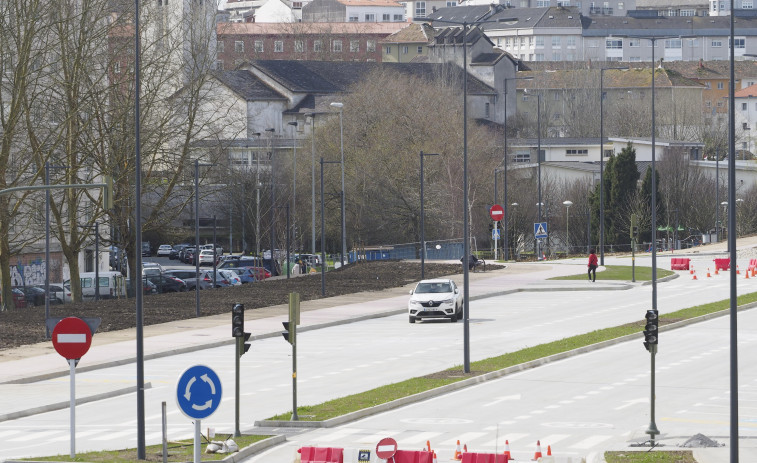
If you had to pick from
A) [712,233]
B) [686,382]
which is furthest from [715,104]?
[686,382]

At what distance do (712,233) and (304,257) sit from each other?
32.9 m

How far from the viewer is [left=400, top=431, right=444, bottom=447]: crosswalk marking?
21.4 metres

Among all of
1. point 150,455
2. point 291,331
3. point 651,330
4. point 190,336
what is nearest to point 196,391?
point 150,455

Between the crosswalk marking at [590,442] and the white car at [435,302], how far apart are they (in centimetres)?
2257

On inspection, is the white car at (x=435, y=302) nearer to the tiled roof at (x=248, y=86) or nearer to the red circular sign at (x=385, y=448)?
the red circular sign at (x=385, y=448)

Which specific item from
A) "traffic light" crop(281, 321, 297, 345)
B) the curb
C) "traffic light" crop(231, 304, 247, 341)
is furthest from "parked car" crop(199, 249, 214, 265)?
"traffic light" crop(231, 304, 247, 341)

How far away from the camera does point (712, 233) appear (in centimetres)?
9881

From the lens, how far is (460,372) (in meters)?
30.7

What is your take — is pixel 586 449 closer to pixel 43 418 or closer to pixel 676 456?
pixel 676 456

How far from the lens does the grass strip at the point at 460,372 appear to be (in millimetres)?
24938

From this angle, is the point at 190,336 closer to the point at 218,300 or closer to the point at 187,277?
the point at 218,300

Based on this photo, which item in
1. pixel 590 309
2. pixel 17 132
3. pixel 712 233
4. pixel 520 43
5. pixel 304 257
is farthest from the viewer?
pixel 520 43

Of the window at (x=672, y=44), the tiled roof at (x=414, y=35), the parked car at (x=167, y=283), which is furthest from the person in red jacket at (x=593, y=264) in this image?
the window at (x=672, y=44)

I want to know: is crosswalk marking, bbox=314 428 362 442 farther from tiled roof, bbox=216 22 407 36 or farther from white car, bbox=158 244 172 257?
tiled roof, bbox=216 22 407 36
